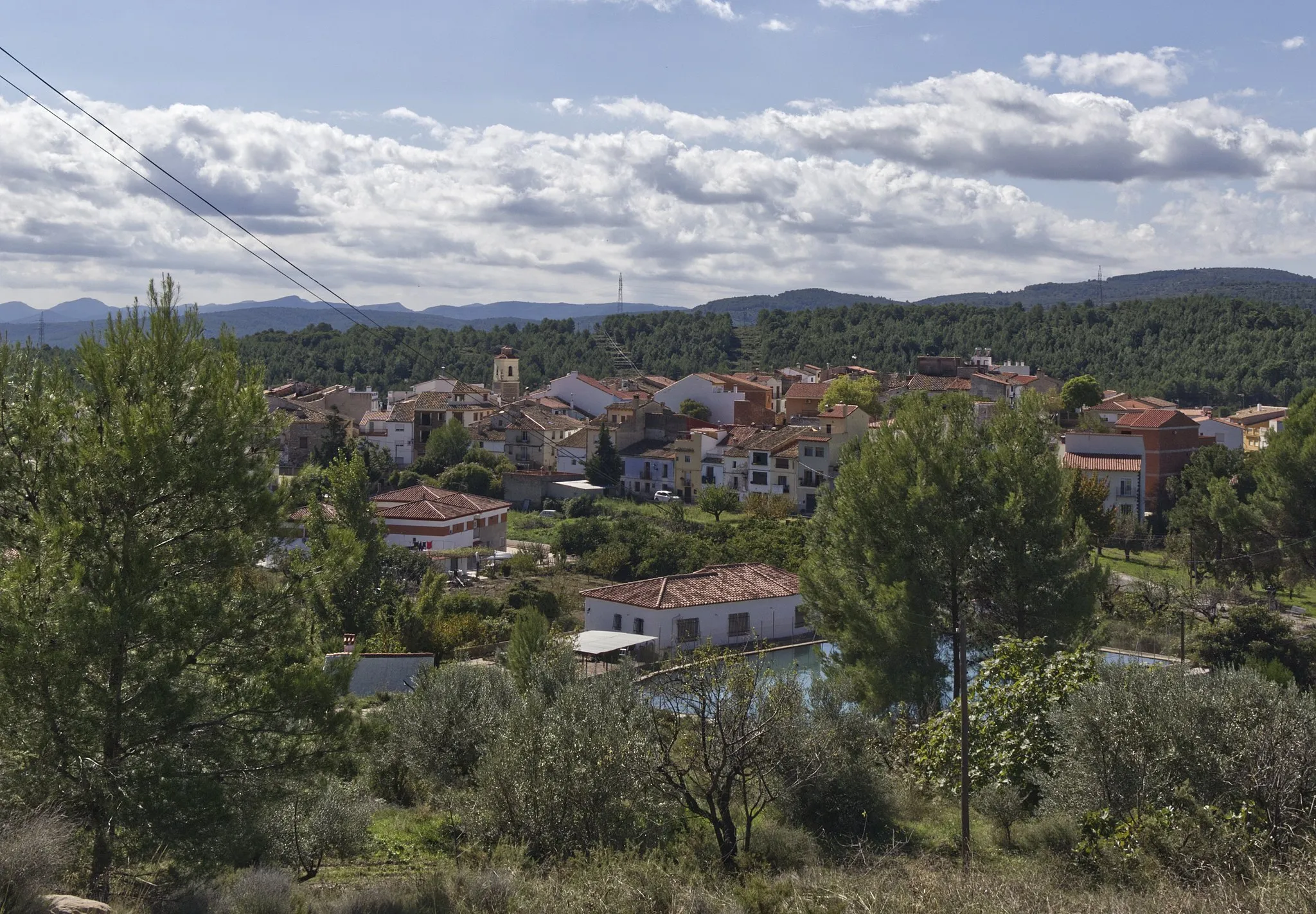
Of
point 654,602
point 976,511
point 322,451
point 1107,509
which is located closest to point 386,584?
point 654,602

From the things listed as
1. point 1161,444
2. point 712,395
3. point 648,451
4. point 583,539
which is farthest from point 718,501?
point 712,395

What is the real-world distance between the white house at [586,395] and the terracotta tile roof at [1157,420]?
28.9 meters

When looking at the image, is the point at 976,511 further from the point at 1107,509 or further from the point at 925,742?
the point at 1107,509

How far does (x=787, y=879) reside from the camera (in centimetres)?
842

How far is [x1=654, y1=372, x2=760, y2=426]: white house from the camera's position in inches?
2479

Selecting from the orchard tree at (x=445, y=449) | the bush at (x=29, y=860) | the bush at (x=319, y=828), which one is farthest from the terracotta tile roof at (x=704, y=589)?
the orchard tree at (x=445, y=449)

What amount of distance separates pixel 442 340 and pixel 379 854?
342 ft

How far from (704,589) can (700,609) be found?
1.05 metres

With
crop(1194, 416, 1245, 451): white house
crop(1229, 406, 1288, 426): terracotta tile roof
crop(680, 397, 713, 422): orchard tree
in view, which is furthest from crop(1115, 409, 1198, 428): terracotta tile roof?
crop(680, 397, 713, 422): orchard tree

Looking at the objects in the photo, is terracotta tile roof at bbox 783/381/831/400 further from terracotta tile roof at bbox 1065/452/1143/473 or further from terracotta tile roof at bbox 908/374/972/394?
terracotta tile roof at bbox 1065/452/1143/473

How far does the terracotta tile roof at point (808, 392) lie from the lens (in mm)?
64656

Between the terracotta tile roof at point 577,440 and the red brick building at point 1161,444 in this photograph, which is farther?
the terracotta tile roof at point 577,440

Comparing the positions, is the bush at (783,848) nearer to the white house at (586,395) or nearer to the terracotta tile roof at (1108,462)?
the terracotta tile roof at (1108,462)

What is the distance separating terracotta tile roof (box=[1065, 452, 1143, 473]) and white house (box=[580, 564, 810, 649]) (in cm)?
1830
